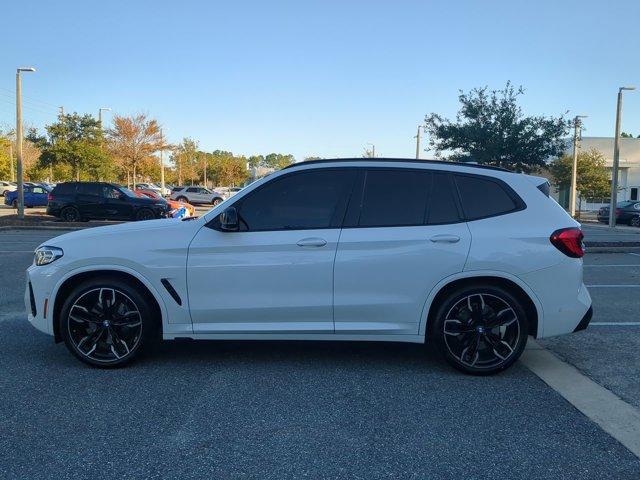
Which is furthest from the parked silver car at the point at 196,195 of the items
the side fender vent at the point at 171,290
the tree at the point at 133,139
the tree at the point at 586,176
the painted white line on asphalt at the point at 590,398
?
the painted white line on asphalt at the point at 590,398

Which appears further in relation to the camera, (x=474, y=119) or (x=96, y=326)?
(x=474, y=119)

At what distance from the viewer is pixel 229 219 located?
4.72 m

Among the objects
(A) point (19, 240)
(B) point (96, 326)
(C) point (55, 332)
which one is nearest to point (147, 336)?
(B) point (96, 326)

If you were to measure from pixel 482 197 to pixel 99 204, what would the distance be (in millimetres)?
21512

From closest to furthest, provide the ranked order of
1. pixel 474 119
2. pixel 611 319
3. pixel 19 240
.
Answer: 1. pixel 611 319
2. pixel 19 240
3. pixel 474 119

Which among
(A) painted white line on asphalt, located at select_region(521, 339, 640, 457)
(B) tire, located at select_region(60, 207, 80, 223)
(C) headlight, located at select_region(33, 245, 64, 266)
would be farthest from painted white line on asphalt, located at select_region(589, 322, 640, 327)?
(B) tire, located at select_region(60, 207, 80, 223)

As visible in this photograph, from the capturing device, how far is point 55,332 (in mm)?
4938

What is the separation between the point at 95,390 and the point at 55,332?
812mm

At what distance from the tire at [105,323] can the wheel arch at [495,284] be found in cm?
234

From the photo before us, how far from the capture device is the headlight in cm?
489

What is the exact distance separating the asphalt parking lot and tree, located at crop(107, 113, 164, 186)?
40267 millimetres

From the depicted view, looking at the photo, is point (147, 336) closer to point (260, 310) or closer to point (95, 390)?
point (95, 390)

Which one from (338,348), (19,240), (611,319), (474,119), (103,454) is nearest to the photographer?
(103,454)

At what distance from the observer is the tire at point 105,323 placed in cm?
484
